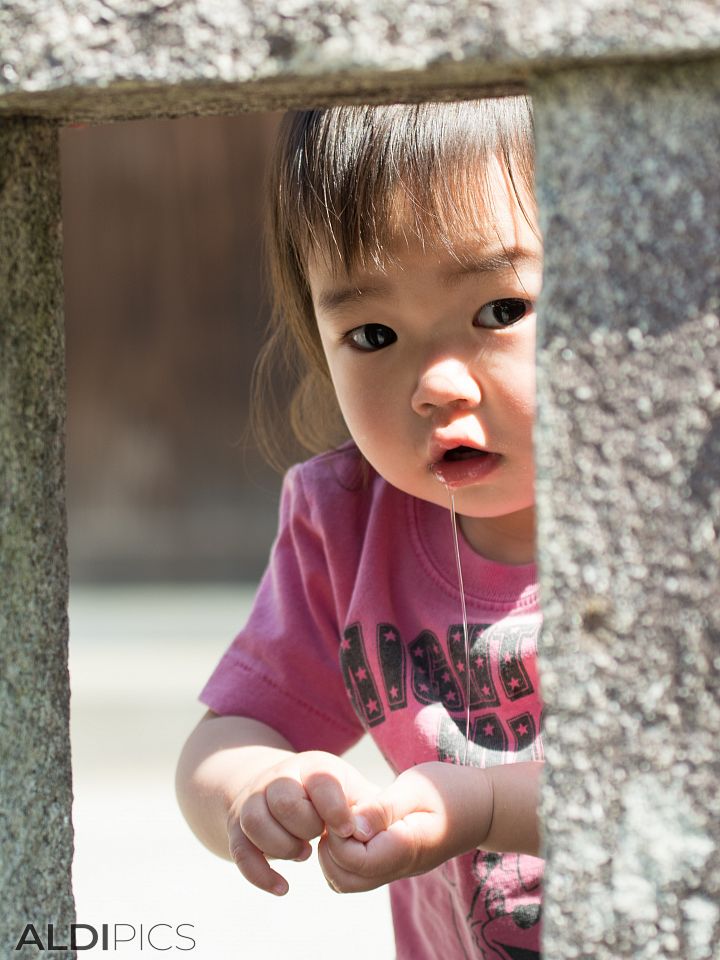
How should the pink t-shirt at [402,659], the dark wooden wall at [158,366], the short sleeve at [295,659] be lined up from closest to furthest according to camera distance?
the pink t-shirt at [402,659] → the short sleeve at [295,659] → the dark wooden wall at [158,366]

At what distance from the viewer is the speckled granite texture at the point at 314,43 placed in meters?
0.65

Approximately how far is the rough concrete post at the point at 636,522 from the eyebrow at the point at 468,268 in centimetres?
55

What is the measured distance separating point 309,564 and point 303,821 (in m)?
0.58

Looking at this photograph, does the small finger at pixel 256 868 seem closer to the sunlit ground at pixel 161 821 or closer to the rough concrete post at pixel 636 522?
the sunlit ground at pixel 161 821

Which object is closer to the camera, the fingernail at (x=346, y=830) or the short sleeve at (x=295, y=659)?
the fingernail at (x=346, y=830)

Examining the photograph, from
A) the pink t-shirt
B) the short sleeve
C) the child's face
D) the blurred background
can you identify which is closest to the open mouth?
the child's face

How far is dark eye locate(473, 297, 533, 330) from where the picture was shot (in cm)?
125

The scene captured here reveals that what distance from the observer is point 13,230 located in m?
0.83

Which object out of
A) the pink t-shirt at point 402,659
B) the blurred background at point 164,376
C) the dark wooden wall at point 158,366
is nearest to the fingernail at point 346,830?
the pink t-shirt at point 402,659

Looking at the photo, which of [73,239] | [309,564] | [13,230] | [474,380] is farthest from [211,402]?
[13,230]

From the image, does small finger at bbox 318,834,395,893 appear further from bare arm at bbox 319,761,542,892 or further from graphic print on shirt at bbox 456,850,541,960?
graphic print on shirt at bbox 456,850,541,960

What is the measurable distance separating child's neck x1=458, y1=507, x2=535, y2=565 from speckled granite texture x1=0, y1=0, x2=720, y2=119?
32.9 inches

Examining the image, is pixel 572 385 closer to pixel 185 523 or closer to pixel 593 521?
pixel 593 521

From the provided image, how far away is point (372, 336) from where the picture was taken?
131 cm
